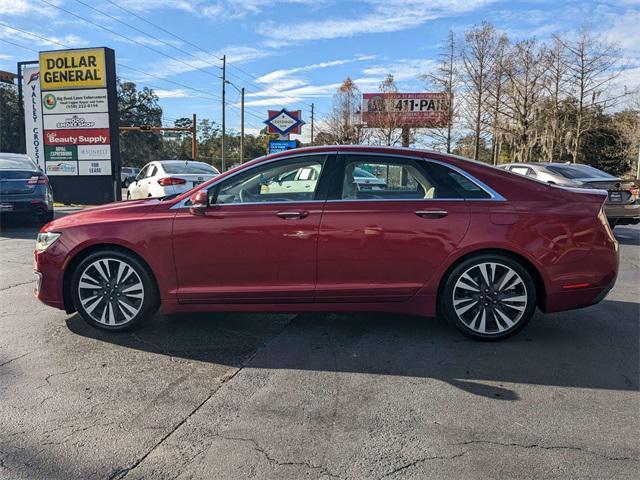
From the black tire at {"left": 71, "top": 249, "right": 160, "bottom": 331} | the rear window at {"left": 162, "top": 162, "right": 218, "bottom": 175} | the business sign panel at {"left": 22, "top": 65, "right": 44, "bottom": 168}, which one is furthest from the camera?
the business sign panel at {"left": 22, "top": 65, "right": 44, "bottom": 168}

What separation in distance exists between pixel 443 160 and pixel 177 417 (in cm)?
292

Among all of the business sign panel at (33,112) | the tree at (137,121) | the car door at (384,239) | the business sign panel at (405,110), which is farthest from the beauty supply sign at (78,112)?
the tree at (137,121)

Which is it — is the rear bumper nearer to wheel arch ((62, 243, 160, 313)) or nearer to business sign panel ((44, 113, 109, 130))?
wheel arch ((62, 243, 160, 313))

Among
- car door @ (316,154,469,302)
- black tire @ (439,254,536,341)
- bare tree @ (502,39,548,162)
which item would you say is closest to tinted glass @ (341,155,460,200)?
car door @ (316,154,469,302)

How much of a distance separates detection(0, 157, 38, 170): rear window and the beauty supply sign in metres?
5.74

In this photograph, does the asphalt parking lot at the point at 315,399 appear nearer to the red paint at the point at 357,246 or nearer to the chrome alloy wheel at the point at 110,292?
the chrome alloy wheel at the point at 110,292

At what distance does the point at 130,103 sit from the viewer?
63.8m

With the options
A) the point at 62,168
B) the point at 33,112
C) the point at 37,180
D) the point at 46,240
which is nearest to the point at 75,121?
the point at 62,168

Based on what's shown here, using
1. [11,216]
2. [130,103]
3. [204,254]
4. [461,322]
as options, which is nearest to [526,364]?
[461,322]

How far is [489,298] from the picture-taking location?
4.25 metres

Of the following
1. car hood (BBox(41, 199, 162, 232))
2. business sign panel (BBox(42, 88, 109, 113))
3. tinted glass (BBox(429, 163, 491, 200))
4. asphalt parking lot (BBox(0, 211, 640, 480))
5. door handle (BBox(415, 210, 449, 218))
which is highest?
business sign panel (BBox(42, 88, 109, 113))

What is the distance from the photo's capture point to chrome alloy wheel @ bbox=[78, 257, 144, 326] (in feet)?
14.4

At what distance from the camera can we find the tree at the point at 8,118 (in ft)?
150

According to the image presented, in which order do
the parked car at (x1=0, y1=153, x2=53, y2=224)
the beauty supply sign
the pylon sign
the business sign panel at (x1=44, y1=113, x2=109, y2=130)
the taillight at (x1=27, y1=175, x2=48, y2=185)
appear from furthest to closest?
1. the pylon sign
2. the business sign panel at (x1=44, y1=113, x2=109, y2=130)
3. the beauty supply sign
4. the taillight at (x1=27, y1=175, x2=48, y2=185)
5. the parked car at (x1=0, y1=153, x2=53, y2=224)
